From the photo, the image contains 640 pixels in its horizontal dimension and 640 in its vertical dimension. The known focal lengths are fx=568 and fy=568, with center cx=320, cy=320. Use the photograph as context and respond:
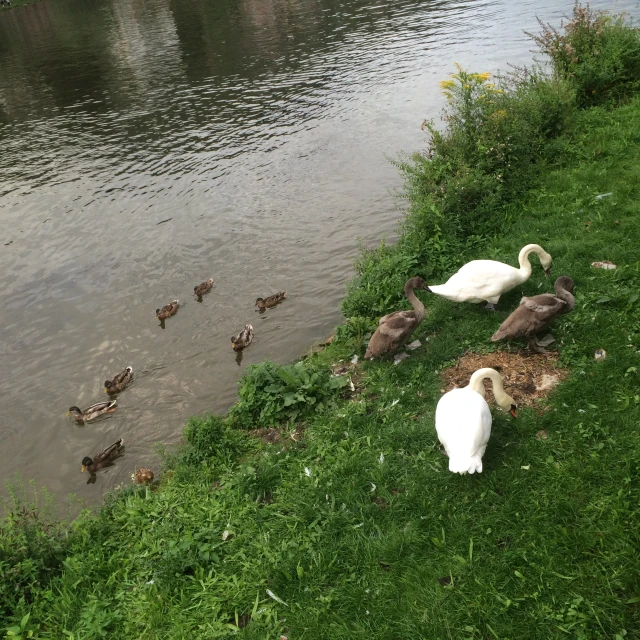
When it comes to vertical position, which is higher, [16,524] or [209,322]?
[16,524]

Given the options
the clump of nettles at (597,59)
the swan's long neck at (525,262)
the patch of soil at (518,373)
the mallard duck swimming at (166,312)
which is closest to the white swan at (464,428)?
the patch of soil at (518,373)

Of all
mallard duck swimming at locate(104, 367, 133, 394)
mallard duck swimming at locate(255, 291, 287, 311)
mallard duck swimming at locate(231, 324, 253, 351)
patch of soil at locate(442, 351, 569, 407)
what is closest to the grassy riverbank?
patch of soil at locate(442, 351, 569, 407)

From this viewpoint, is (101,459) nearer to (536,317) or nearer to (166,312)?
(166,312)

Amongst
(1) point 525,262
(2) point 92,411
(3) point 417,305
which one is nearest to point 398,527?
(3) point 417,305

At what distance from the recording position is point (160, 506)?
6.59 meters

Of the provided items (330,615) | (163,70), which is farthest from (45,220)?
(163,70)

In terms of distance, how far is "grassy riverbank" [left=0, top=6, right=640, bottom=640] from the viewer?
462cm

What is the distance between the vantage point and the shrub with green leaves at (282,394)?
24.4ft

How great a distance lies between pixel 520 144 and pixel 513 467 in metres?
7.43

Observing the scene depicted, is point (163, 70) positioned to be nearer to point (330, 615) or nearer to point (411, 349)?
point (411, 349)

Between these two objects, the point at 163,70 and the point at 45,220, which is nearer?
the point at 45,220

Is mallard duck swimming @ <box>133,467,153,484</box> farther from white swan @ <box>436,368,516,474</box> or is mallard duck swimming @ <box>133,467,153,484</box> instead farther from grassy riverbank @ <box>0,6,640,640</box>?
white swan @ <box>436,368,516,474</box>

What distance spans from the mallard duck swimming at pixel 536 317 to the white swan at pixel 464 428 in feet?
4.66

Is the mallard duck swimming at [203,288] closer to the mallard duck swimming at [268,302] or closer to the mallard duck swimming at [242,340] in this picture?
the mallard duck swimming at [268,302]
